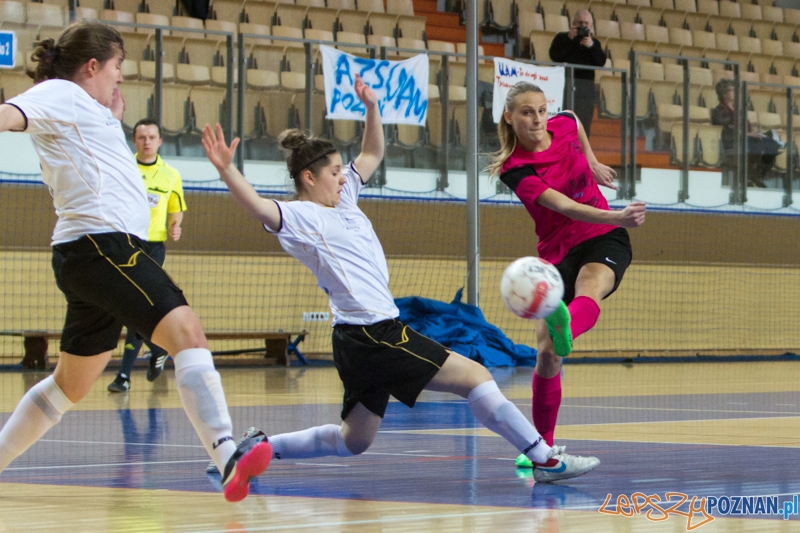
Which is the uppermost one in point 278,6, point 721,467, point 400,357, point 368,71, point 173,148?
point 278,6

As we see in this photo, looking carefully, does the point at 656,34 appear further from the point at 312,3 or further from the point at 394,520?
the point at 394,520

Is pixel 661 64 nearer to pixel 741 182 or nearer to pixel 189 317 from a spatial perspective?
pixel 741 182

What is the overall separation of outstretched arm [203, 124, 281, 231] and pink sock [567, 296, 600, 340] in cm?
129

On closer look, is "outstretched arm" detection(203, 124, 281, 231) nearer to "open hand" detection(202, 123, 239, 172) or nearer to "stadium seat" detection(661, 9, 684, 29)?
"open hand" detection(202, 123, 239, 172)

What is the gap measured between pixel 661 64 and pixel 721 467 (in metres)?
10.7

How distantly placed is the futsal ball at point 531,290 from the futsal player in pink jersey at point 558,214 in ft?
0.98

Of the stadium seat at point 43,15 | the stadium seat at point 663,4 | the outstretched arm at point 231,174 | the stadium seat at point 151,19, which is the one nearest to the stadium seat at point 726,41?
the stadium seat at point 663,4

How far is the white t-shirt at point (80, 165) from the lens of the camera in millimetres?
3717

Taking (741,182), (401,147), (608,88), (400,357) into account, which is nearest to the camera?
(400,357)

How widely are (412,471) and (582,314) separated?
934 millimetres

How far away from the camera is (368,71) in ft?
41.3

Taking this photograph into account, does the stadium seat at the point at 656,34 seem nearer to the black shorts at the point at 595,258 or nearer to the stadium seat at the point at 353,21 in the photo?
the stadium seat at the point at 353,21

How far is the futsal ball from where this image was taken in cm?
433

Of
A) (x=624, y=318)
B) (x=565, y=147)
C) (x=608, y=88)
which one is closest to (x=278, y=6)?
(x=608, y=88)
